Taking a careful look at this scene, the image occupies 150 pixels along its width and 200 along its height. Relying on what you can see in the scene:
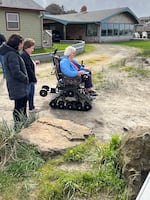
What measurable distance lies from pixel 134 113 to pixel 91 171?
9.31 feet

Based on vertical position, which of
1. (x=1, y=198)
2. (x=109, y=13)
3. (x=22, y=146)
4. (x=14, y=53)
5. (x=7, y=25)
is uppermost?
(x=109, y=13)

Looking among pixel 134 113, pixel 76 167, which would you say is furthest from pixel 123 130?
pixel 76 167

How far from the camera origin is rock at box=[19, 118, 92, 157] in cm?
350

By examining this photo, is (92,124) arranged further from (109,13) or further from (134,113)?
(109,13)

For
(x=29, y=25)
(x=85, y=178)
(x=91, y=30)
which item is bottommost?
(x=85, y=178)

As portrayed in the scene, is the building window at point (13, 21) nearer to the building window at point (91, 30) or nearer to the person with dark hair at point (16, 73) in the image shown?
the person with dark hair at point (16, 73)

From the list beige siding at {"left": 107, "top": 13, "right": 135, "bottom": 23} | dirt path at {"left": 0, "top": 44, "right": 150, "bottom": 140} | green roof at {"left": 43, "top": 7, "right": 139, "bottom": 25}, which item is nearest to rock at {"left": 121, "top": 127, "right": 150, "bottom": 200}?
dirt path at {"left": 0, "top": 44, "right": 150, "bottom": 140}

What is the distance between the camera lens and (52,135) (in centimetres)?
382

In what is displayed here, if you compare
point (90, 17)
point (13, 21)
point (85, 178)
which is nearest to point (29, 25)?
point (13, 21)

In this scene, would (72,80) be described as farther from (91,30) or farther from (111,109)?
(91,30)

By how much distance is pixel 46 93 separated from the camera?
6.34 m

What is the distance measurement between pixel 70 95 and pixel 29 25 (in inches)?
511

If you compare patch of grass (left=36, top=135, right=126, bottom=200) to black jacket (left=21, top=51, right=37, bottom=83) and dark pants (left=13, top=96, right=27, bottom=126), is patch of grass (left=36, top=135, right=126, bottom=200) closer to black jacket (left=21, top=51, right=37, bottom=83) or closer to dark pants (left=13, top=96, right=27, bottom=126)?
dark pants (left=13, top=96, right=27, bottom=126)

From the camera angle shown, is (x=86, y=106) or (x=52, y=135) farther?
(x=86, y=106)
